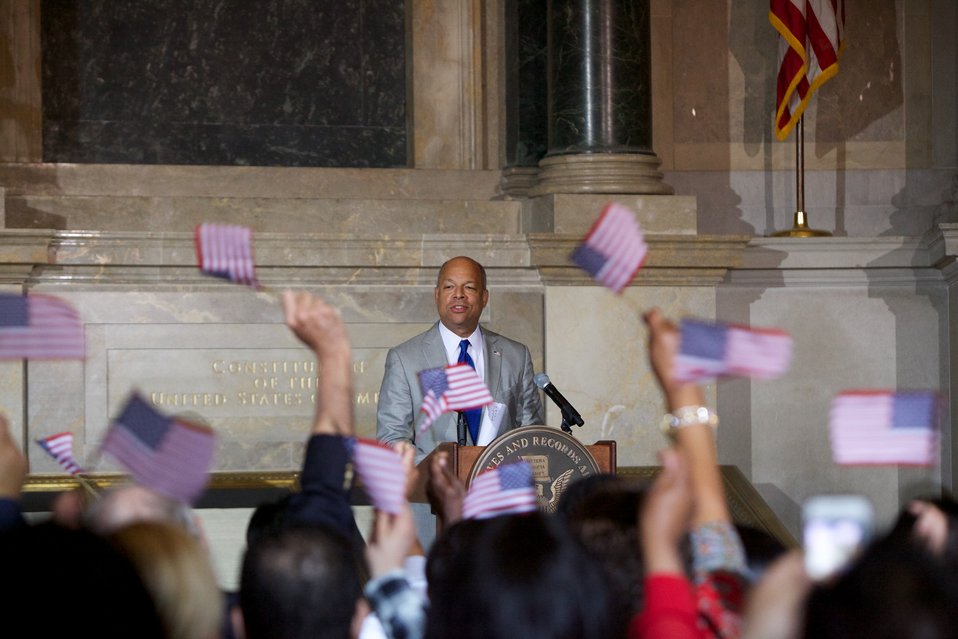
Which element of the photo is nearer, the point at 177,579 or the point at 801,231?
the point at 177,579

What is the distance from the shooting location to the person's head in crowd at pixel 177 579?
2146 millimetres

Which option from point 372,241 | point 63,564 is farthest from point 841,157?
point 63,564

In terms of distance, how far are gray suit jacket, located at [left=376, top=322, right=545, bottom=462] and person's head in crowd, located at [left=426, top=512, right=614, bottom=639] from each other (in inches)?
174

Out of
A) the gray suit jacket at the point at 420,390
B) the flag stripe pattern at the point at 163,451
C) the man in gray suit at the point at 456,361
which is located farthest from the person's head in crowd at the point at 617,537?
the man in gray suit at the point at 456,361

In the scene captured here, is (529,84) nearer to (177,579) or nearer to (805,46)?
(805,46)

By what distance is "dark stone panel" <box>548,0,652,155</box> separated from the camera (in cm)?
947

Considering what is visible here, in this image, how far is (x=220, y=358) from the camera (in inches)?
359

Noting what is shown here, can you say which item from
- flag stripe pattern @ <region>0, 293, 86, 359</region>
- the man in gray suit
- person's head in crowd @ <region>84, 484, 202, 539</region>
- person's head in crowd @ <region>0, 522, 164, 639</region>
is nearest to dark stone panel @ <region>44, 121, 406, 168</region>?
the man in gray suit

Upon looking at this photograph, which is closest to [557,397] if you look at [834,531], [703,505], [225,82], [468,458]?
[468,458]

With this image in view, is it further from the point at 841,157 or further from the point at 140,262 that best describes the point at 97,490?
the point at 841,157

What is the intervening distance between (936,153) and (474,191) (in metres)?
3.25

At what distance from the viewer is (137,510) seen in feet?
8.76

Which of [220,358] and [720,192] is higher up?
[720,192]

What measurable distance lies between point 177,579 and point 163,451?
0.97m
